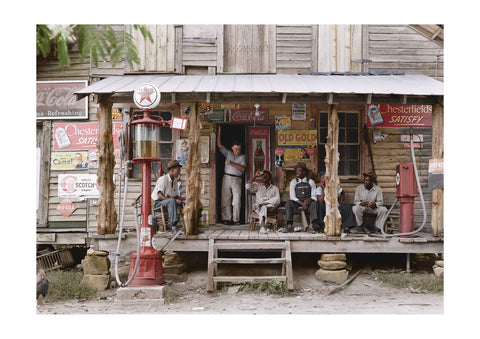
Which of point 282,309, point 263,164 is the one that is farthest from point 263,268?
point 263,164

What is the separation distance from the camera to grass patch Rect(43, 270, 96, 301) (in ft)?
24.0

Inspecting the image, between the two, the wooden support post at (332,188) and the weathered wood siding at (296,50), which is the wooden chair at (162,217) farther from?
the weathered wood siding at (296,50)

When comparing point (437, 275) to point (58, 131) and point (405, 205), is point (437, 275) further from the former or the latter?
point (58, 131)

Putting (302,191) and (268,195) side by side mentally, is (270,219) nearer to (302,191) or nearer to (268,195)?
(268,195)

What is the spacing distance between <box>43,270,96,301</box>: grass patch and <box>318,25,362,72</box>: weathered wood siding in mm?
6195

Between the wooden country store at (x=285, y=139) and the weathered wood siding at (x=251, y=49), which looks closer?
the wooden country store at (x=285, y=139)

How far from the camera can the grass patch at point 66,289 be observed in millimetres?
7324

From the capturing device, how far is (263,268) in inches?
325

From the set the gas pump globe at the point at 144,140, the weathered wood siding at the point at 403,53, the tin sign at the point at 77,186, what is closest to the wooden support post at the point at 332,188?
the weathered wood siding at the point at 403,53

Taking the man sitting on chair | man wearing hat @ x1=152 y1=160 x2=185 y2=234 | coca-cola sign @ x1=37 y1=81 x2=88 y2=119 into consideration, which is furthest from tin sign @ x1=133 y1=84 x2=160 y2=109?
coca-cola sign @ x1=37 y1=81 x2=88 y2=119

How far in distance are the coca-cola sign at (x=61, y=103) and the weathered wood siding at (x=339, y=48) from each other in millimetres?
5000

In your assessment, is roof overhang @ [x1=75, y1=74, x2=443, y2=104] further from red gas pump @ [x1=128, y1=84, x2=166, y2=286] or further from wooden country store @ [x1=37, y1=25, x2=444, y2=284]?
red gas pump @ [x1=128, y1=84, x2=166, y2=286]
